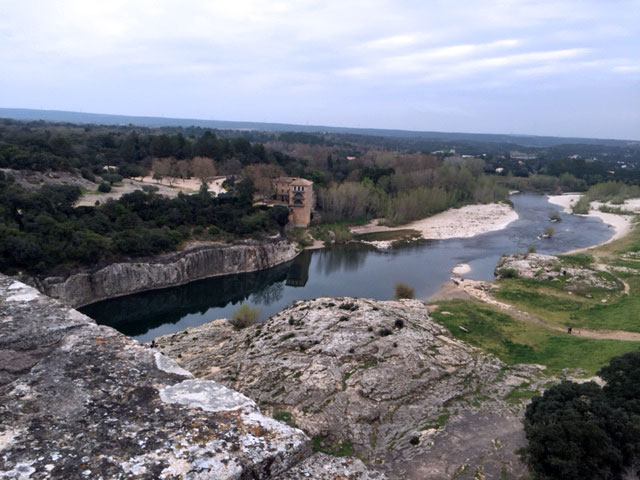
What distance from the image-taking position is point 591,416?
12.8 meters

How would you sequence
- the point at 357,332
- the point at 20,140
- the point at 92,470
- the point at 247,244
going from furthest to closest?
the point at 20,140, the point at 247,244, the point at 357,332, the point at 92,470

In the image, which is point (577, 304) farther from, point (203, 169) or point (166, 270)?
point (203, 169)

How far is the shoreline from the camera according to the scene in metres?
58.1

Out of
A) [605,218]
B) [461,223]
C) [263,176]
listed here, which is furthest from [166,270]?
[605,218]

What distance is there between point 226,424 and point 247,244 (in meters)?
40.1

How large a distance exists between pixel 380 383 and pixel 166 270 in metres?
25.4

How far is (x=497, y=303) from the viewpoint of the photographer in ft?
105

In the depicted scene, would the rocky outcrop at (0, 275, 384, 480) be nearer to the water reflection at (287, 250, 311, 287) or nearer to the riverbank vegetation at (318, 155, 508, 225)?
the water reflection at (287, 250, 311, 287)

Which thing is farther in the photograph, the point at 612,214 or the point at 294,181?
the point at 612,214

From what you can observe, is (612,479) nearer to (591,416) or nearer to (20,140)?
(591,416)

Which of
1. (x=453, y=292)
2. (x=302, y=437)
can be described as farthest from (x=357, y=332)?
(x=302, y=437)

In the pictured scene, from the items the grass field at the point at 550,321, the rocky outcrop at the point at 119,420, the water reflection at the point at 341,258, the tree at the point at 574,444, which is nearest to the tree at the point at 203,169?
the water reflection at the point at 341,258

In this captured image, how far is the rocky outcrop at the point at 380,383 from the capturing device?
14.3 meters

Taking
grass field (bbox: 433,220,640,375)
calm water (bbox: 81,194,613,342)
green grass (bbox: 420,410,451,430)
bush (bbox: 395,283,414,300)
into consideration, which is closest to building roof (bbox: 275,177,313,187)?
calm water (bbox: 81,194,613,342)
